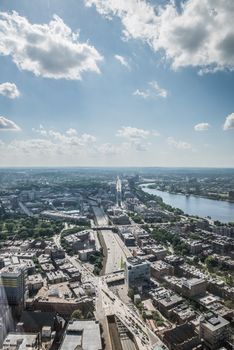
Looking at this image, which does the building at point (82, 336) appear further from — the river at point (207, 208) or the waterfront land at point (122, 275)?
the river at point (207, 208)

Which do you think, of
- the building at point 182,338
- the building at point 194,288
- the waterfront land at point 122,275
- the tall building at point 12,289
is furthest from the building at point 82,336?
the building at point 194,288

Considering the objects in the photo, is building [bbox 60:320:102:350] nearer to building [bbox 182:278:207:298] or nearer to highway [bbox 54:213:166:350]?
highway [bbox 54:213:166:350]

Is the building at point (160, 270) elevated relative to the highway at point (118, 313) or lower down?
elevated

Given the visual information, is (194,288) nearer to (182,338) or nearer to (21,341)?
(182,338)

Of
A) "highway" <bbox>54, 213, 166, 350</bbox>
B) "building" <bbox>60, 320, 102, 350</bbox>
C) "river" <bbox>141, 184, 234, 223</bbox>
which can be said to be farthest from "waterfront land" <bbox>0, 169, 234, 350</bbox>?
"river" <bbox>141, 184, 234, 223</bbox>

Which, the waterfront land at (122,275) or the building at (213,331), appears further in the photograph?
the waterfront land at (122,275)

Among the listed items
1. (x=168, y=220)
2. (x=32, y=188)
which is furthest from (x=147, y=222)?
(x=32, y=188)
